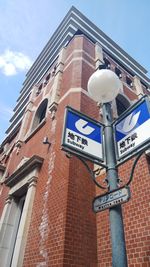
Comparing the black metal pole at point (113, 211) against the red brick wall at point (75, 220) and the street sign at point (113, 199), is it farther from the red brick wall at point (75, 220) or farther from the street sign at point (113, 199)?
the red brick wall at point (75, 220)

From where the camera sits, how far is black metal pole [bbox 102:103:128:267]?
6.97 feet

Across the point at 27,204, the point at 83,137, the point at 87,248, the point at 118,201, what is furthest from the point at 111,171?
the point at 27,204

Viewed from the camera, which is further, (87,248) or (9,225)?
(9,225)

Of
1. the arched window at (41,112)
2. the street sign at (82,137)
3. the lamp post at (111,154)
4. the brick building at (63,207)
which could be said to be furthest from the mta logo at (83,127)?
the arched window at (41,112)

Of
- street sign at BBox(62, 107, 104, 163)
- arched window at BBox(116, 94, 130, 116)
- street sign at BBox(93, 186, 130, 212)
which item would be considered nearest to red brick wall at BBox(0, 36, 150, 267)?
street sign at BBox(93, 186, 130, 212)

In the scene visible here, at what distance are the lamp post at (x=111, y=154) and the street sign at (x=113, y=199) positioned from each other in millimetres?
62

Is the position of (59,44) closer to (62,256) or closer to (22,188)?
(22,188)

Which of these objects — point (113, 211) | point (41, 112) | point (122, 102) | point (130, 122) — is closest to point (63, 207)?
point (113, 211)

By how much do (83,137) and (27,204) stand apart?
3.88 metres

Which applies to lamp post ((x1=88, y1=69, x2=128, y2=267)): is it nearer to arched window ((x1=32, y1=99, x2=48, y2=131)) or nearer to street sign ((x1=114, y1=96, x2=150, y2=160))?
street sign ((x1=114, y1=96, x2=150, y2=160))

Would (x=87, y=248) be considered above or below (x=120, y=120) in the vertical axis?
below

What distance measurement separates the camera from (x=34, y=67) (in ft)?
62.7

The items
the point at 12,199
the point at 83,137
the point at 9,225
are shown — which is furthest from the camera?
the point at 12,199

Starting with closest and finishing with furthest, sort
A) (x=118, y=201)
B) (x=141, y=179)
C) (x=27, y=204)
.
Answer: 1. (x=118, y=201)
2. (x=141, y=179)
3. (x=27, y=204)
